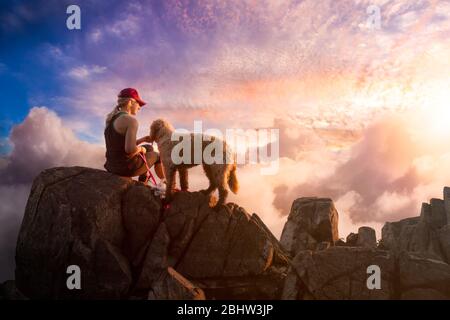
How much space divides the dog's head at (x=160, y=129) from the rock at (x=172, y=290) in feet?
14.9

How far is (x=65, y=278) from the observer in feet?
29.8

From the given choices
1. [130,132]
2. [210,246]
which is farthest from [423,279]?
[130,132]

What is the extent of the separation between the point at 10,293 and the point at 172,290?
6191 mm

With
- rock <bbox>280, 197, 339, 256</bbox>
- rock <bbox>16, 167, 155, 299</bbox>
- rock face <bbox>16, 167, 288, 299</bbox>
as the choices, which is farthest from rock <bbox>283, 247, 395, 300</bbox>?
rock <bbox>280, 197, 339, 256</bbox>

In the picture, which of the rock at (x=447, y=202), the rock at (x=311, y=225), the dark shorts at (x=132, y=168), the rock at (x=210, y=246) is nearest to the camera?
the rock at (x=210, y=246)

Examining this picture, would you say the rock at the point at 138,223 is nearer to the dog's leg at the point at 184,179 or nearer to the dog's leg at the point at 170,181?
the dog's leg at the point at 170,181

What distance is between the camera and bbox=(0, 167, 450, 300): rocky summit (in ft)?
29.9

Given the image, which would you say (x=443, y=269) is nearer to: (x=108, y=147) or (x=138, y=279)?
(x=138, y=279)

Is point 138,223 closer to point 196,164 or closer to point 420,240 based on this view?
point 196,164

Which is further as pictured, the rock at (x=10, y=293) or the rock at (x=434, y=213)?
the rock at (x=434, y=213)

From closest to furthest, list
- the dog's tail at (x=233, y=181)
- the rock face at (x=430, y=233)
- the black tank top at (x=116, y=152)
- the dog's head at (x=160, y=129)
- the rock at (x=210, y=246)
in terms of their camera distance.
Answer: the rock at (x=210, y=246), the black tank top at (x=116, y=152), the dog's head at (x=160, y=129), the dog's tail at (x=233, y=181), the rock face at (x=430, y=233)

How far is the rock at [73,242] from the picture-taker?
9047 millimetres

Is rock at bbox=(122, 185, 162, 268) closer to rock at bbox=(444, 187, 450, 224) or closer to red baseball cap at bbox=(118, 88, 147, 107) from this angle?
red baseball cap at bbox=(118, 88, 147, 107)

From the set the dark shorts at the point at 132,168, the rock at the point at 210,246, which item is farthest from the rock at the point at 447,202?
the dark shorts at the point at 132,168
